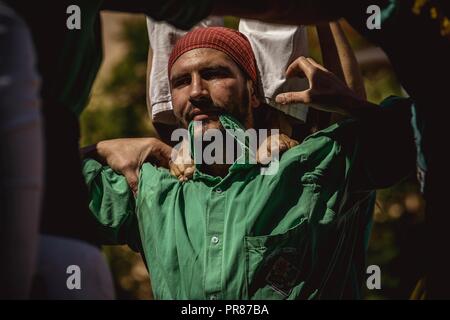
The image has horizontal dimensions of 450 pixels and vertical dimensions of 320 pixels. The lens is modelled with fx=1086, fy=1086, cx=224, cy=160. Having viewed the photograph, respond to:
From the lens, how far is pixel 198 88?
8.11 feet

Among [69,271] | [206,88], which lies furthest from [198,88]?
[69,271]

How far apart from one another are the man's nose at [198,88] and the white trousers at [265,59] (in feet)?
0.50

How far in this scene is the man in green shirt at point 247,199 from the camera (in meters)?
2.37

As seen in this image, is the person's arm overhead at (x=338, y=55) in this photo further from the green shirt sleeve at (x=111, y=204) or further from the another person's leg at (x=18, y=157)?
the another person's leg at (x=18, y=157)

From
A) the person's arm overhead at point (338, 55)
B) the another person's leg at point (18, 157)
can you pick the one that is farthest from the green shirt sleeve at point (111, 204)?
the another person's leg at point (18, 157)

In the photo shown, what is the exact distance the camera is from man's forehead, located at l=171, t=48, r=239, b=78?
250 centimetres

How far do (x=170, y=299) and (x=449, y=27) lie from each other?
857 mm

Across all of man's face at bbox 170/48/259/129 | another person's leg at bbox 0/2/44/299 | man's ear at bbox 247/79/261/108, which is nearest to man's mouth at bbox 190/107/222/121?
man's face at bbox 170/48/259/129

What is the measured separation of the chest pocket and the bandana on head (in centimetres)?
43

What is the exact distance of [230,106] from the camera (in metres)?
2.50

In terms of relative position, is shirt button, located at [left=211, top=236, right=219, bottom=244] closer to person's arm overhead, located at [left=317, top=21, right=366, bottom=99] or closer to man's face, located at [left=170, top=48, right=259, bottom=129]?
man's face, located at [left=170, top=48, right=259, bottom=129]

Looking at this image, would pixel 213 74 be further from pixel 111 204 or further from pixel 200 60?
pixel 111 204
